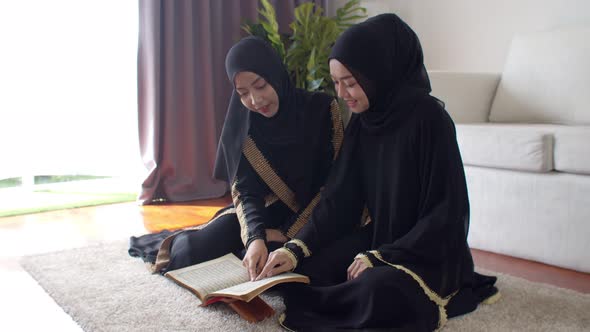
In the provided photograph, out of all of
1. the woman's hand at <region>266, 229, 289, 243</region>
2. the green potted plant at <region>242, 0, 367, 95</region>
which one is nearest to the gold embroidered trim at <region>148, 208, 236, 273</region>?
the woman's hand at <region>266, 229, 289, 243</region>

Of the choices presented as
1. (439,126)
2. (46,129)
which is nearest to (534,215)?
(439,126)

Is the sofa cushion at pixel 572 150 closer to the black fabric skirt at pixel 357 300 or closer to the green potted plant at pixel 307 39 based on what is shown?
the black fabric skirt at pixel 357 300

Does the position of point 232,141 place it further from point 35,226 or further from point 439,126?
point 35,226

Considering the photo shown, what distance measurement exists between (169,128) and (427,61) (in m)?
1.68

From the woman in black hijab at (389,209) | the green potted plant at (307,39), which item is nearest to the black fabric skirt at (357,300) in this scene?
the woman in black hijab at (389,209)

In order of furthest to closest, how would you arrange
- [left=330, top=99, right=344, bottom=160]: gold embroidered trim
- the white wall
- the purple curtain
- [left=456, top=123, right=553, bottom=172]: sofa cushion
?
the purple curtain → the white wall → [left=456, top=123, right=553, bottom=172]: sofa cushion → [left=330, top=99, right=344, bottom=160]: gold embroidered trim

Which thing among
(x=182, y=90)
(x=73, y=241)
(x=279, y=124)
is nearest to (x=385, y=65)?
(x=279, y=124)

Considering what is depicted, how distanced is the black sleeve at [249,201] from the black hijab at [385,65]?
1.54ft

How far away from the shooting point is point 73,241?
2500 mm

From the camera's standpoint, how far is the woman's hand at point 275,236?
6.07 ft

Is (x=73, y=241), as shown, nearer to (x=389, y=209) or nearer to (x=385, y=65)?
(x=389, y=209)

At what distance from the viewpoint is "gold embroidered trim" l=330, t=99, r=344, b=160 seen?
184 centimetres

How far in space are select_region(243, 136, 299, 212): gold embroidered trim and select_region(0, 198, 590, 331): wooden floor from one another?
28.4 inches

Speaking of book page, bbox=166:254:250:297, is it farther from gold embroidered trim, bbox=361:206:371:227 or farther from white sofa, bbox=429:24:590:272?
white sofa, bbox=429:24:590:272
